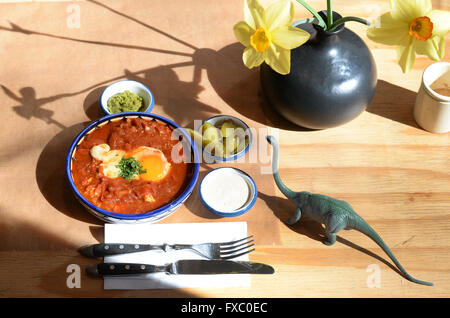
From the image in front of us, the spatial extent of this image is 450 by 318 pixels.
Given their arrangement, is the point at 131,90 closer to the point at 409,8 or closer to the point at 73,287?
the point at 73,287

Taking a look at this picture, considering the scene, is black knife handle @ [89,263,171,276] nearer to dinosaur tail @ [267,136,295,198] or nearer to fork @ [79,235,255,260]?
fork @ [79,235,255,260]

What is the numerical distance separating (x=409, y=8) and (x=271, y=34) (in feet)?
1.09

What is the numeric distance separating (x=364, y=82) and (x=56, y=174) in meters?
1.04

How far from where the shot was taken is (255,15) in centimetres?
123

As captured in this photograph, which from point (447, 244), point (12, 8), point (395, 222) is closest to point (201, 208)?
point (395, 222)

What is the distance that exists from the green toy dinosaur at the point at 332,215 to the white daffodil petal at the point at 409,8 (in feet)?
1.64

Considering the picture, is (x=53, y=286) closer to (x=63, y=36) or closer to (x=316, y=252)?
(x=316, y=252)

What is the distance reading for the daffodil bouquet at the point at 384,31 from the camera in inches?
46.8

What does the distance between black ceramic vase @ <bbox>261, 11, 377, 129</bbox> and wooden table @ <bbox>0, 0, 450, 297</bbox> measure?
0.55ft

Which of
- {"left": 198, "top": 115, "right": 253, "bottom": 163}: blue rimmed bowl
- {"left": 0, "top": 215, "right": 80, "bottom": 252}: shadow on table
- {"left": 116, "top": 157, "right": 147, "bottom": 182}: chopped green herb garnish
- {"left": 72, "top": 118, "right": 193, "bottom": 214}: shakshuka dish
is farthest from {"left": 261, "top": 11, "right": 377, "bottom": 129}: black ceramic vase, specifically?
{"left": 0, "top": 215, "right": 80, "bottom": 252}: shadow on table

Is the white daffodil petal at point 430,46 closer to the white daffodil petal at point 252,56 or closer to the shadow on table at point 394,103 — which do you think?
the white daffodil petal at point 252,56

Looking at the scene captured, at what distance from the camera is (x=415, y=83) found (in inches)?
73.4

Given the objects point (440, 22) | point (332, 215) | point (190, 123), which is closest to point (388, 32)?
point (440, 22)

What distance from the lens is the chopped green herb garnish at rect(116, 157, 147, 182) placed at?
1.55 m
